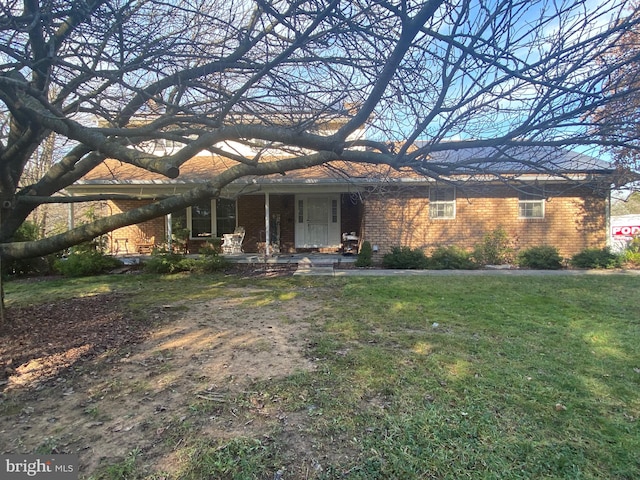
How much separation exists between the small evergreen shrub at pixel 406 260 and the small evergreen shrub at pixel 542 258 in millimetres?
3068

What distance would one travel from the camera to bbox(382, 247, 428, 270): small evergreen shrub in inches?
432

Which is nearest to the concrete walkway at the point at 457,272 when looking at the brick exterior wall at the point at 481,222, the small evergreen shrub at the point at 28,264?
the brick exterior wall at the point at 481,222

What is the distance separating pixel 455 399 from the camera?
308 cm

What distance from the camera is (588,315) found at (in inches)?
226

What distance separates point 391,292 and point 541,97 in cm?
496

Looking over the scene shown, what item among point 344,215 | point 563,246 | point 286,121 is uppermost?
point 286,121

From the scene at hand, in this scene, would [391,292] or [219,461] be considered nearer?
[219,461]

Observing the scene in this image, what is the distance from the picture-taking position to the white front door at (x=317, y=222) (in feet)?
46.0

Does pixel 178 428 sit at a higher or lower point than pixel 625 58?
lower

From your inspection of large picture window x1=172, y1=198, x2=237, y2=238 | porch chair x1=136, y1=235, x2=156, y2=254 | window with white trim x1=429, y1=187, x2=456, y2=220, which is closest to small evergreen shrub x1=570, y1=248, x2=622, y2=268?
window with white trim x1=429, y1=187, x2=456, y2=220

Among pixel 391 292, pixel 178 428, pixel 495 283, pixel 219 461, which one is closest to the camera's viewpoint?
pixel 219 461

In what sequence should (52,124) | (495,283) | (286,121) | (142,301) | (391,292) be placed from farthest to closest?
(495,283) < (391,292) < (142,301) < (286,121) < (52,124)

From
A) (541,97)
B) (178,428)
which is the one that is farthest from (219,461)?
(541,97)

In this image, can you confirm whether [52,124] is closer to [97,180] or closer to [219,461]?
[219,461]
